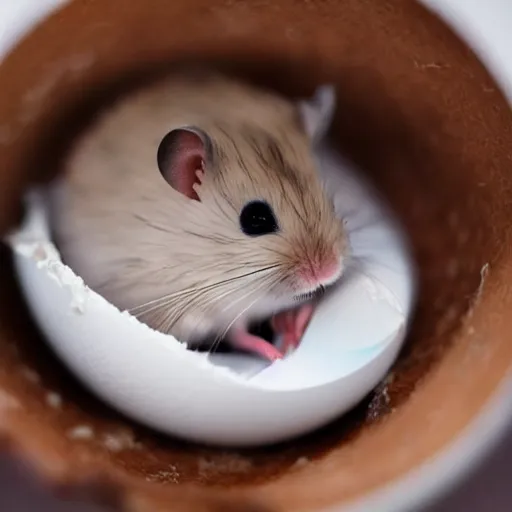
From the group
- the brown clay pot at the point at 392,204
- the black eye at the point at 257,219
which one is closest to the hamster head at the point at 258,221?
the black eye at the point at 257,219

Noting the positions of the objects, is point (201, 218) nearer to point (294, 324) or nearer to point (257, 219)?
point (257, 219)

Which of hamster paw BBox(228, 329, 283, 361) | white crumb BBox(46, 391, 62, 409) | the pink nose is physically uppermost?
the pink nose

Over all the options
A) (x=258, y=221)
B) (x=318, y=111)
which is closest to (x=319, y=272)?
(x=258, y=221)

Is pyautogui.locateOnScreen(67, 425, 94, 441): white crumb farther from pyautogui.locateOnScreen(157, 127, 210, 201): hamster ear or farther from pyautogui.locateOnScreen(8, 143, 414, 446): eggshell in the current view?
pyautogui.locateOnScreen(157, 127, 210, 201): hamster ear

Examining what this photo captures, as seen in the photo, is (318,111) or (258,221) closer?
(258,221)

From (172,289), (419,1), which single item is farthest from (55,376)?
(419,1)

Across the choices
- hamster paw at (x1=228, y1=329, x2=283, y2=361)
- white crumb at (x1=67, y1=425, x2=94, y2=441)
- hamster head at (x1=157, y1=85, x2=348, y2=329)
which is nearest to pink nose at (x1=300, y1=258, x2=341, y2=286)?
hamster head at (x1=157, y1=85, x2=348, y2=329)
